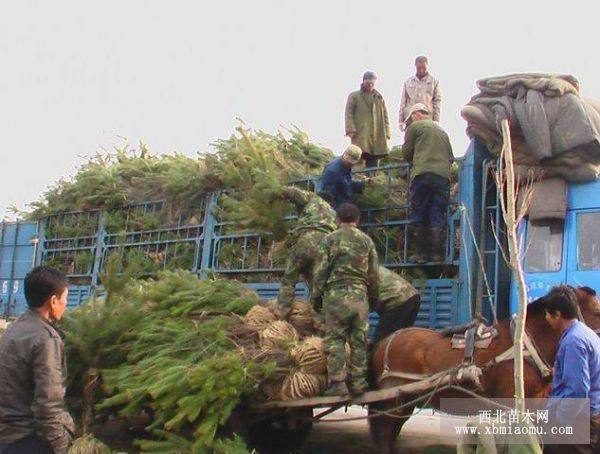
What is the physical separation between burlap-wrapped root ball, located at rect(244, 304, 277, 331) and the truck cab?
6.62 feet

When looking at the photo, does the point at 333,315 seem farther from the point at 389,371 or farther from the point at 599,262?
the point at 599,262

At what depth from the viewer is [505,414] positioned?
454 centimetres

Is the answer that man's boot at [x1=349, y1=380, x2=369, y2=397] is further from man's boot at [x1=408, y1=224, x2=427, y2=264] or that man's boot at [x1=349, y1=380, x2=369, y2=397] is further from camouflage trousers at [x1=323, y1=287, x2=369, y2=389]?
man's boot at [x1=408, y1=224, x2=427, y2=264]

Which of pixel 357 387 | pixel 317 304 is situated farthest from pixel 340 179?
pixel 357 387

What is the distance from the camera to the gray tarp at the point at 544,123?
A: 228 inches

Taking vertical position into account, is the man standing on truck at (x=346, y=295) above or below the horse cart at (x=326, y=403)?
above

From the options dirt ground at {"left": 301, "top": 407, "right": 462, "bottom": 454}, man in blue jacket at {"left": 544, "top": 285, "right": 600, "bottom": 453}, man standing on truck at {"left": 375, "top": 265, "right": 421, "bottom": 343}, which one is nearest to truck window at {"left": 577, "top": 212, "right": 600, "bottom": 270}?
man in blue jacket at {"left": 544, "top": 285, "right": 600, "bottom": 453}

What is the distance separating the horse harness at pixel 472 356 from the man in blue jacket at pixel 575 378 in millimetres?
353

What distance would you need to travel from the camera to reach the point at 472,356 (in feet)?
17.3

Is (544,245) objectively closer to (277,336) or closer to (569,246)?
(569,246)

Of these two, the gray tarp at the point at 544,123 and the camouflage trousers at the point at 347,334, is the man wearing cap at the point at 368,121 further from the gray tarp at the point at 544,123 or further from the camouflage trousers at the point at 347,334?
the camouflage trousers at the point at 347,334

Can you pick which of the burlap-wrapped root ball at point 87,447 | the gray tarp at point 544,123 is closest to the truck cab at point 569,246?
the gray tarp at point 544,123

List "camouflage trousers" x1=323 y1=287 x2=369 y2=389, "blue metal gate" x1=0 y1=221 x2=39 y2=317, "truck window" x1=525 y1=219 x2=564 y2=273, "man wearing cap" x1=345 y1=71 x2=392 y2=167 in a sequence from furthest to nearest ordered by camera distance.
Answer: "blue metal gate" x1=0 y1=221 x2=39 y2=317 → "man wearing cap" x1=345 y1=71 x2=392 y2=167 → "truck window" x1=525 y1=219 x2=564 y2=273 → "camouflage trousers" x1=323 y1=287 x2=369 y2=389

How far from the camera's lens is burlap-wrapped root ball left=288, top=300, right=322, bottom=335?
6.25 metres
